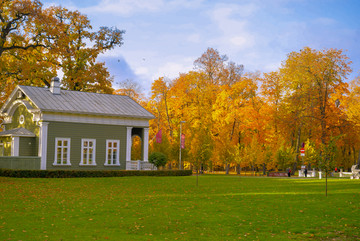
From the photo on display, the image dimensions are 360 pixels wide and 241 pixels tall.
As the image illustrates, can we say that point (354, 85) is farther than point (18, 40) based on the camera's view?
Yes

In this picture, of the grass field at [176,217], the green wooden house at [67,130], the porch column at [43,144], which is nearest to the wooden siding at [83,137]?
the green wooden house at [67,130]

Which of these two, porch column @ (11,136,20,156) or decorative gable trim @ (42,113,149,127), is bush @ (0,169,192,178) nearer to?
porch column @ (11,136,20,156)

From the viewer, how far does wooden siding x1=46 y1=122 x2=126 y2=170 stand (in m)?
35.8

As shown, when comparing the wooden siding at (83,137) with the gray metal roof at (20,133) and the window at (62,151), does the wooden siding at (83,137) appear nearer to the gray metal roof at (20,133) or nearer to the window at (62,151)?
the window at (62,151)

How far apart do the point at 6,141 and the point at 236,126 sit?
1123 inches

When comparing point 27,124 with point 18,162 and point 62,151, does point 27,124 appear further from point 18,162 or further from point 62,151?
point 18,162

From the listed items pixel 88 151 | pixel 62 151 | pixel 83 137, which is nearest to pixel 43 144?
pixel 62 151

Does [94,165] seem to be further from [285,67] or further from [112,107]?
[285,67]

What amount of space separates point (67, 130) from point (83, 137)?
5.06ft

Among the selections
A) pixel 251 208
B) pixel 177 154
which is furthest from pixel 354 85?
pixel 251 208

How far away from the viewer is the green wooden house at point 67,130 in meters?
35.3

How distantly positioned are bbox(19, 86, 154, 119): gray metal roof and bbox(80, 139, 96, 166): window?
2542 mm

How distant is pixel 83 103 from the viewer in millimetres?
38562

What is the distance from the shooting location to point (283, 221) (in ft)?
44.4
